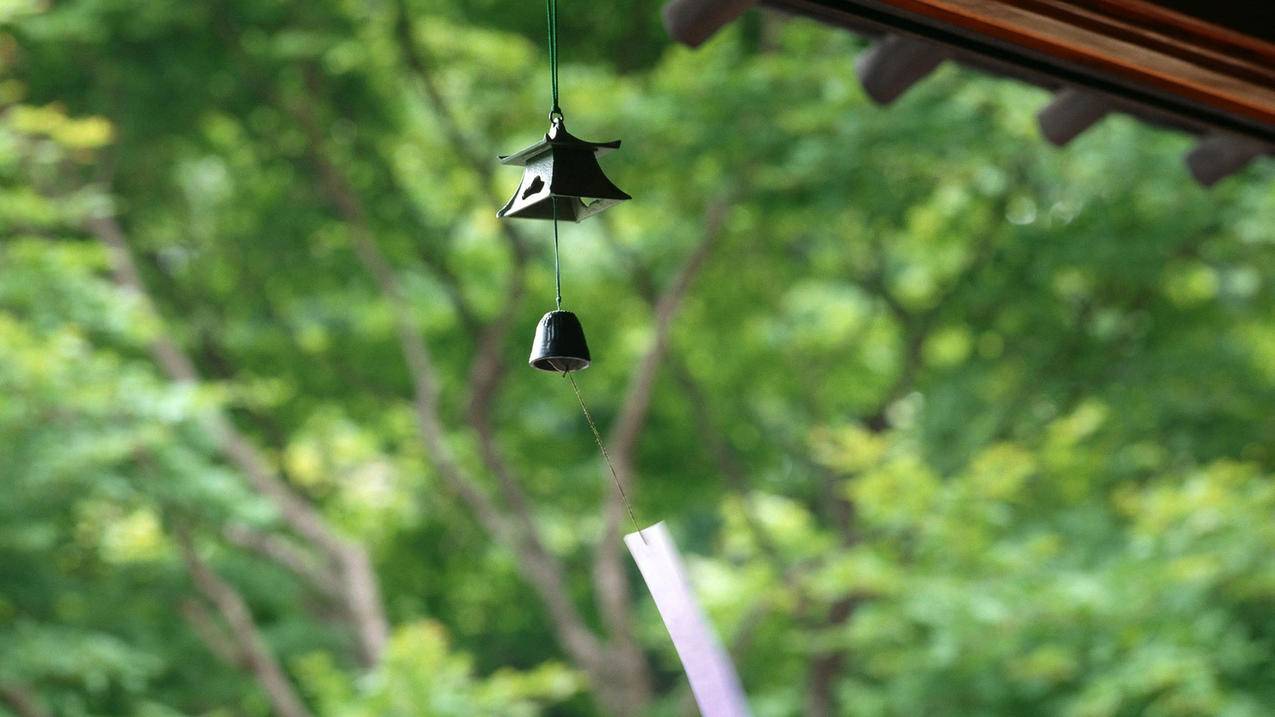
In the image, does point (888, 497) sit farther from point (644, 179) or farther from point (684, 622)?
point (684, 622)

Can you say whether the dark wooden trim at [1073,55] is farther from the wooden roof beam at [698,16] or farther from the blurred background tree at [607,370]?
the blurred background tree at [607,370]

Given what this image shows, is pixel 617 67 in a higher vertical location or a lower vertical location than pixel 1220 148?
higher

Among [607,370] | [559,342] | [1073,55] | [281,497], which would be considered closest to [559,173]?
[559,342]

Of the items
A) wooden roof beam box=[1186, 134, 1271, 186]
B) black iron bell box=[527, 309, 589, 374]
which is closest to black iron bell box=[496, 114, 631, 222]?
black iron bell box=[527, 309, 589, 374]

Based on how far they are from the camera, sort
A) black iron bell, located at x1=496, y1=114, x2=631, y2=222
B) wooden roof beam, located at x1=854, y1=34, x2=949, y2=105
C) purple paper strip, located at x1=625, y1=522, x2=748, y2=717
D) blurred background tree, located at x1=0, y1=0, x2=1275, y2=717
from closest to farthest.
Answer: purple paper strip, located at x1=625, y1=522, x2=748, y2=717
black iron bell, located at x1=496, y1=114, x2=631, y2=222
wooden roof beam, located at x1=854, y1=34, x2=949, y2=105
blurred background tree, located at x1=0, y1=0, x2=1275, y2=717

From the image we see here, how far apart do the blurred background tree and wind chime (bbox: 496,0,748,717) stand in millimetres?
3384

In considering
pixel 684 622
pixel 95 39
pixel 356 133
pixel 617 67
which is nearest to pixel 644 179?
pixel 617 67

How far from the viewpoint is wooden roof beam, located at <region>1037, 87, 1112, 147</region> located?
215 cm

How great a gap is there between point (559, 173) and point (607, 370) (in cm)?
573

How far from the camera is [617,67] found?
20.5ft

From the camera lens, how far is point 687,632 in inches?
59.3

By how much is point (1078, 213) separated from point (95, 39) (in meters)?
4.37

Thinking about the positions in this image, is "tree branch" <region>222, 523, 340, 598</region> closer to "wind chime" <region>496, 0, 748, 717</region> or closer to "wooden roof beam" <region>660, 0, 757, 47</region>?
"wind chime" <region>496, 0, 748, 717</region>

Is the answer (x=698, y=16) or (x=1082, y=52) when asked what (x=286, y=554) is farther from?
(x=1082, y=52)
